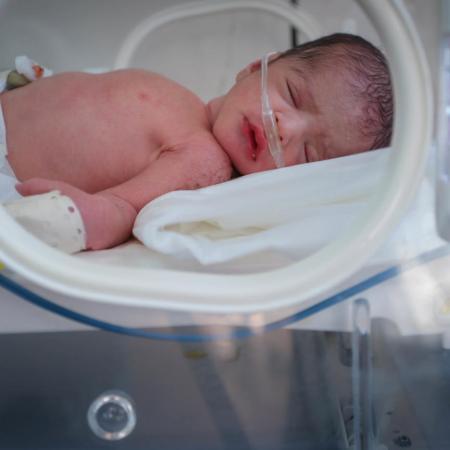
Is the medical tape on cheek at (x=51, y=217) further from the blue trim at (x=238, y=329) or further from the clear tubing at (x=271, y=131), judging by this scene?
the clear tubing at (x=271, y=131)

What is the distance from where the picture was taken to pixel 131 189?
817 mm

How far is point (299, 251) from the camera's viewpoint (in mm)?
651

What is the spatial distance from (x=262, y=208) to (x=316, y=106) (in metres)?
0.23

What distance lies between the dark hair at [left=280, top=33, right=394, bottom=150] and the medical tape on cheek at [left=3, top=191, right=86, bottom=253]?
43 centimetres

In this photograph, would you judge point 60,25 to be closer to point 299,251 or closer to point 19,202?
point 19,202

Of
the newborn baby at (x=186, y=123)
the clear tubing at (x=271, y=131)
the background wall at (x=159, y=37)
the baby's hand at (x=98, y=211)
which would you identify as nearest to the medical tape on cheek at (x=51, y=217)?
the baby's hand at (x=98, y=211)

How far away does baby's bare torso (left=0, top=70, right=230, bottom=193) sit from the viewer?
929mm

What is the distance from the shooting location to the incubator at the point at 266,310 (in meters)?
0.53

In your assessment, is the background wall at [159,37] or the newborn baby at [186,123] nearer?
the newborn baby at [186,123]

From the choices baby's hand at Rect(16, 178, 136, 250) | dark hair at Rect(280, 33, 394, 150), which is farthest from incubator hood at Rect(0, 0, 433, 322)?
dark hair at Rect(280, 33, 394, 150)

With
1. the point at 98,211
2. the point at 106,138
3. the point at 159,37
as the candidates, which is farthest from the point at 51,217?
the point at 159,37

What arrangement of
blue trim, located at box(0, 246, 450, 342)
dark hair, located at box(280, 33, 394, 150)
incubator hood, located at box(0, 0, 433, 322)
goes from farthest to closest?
dark hair, located at box(280, 33, 394, 150), blue trim, located at box(0, 246, 450, 342), incubator hood, located at box(0, 0, 433, 322)

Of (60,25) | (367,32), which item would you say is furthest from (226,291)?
(60,25)

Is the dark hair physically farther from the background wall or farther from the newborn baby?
the background wall
